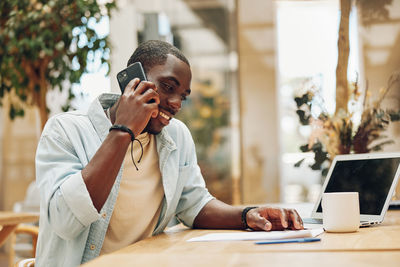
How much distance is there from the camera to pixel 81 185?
121cm

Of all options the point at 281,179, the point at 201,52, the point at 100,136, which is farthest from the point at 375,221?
the point at 201,52

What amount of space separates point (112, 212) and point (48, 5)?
2.39 metres

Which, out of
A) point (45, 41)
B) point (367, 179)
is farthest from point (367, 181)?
point (45, 41)

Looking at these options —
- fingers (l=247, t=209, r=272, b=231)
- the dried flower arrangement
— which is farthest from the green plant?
fingers (l=247, t=209, r=272, b=231)

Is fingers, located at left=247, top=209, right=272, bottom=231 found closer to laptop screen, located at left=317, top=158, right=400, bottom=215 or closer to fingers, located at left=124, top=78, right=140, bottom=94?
laptop screen, located at left=317, top=158, right=400, bottom=215

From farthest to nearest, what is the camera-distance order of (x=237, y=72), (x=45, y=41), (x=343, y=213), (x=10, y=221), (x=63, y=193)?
1. (x=237, y=72)
2. (x=45, y=41)
3. (x=10, y=221)
4. (x=343, y=213)
5. (x=63, y=193)

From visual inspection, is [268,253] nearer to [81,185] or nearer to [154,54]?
[81,185]

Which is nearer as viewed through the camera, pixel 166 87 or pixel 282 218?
pixel 282 218

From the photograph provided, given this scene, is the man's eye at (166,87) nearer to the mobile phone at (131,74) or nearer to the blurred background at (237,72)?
the mobile phone at (131,74)

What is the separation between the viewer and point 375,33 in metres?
2.91

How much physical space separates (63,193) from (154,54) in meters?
0.60

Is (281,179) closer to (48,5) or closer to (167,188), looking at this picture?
(48,5)

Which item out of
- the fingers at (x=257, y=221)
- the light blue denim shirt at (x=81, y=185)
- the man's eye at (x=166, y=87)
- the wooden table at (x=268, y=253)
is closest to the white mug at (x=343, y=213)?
the wooden table at (x=268, y=253)

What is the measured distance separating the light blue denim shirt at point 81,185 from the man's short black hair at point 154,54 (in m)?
0.15
